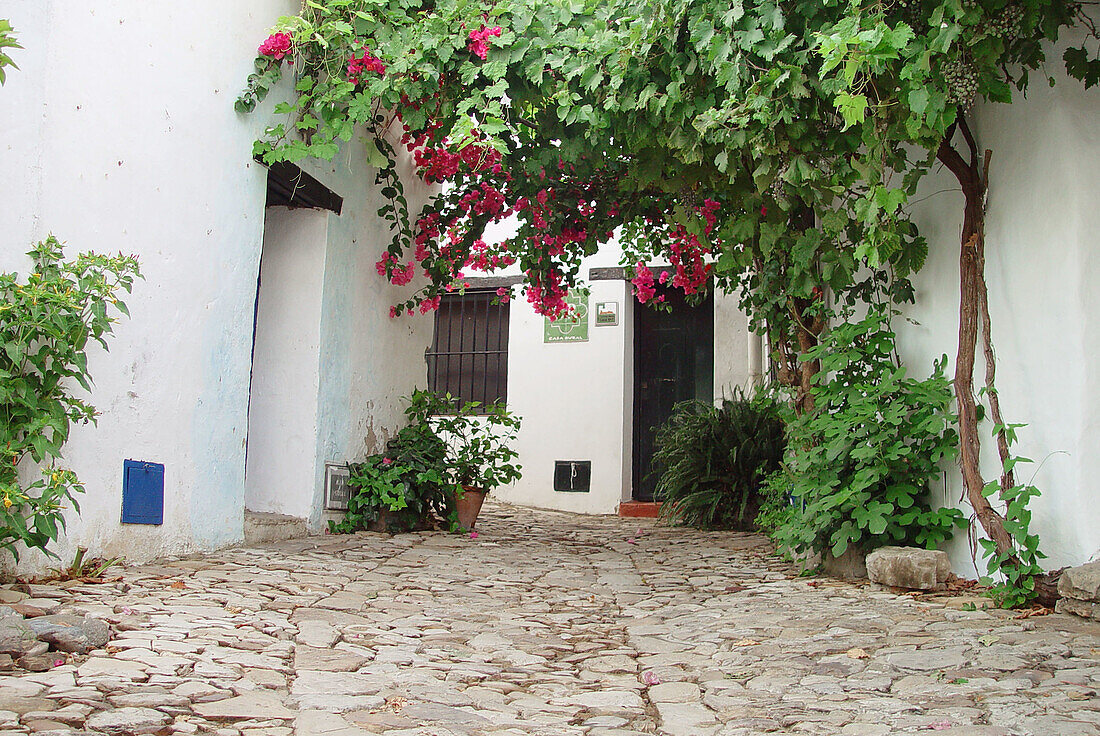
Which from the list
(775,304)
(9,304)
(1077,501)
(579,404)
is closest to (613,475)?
(579,404)

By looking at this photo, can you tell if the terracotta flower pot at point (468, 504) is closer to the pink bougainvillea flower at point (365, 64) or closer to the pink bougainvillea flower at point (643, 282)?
the pink bougainvillea flower at point (643, 282)

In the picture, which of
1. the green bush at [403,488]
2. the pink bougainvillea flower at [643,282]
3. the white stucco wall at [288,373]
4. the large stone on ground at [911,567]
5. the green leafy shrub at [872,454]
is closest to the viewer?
the large stone on ground at [911,567]

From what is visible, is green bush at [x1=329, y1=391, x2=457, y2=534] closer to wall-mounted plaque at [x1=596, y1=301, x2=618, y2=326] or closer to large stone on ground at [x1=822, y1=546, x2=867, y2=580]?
large stone on ground at [x1=822, y1=546, x2=867, y2=580]

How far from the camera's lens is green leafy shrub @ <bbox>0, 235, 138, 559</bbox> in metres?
2.88

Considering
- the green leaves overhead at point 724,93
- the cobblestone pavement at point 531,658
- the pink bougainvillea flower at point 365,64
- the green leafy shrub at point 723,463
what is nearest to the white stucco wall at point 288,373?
the green leaves overhead at point 724,93

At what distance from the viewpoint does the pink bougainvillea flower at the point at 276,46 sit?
4.45 m

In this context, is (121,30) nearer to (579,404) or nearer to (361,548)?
(361,548)

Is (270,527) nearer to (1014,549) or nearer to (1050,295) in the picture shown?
(1014,549)

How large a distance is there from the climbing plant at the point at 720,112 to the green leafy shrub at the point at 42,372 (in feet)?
5.04

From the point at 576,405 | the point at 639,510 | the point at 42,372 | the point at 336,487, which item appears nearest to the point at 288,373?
the point at 336,487

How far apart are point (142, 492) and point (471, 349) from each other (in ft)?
18.6

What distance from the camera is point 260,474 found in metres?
5.19

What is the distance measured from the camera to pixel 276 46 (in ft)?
14.6

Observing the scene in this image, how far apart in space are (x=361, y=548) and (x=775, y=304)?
2533 mm
